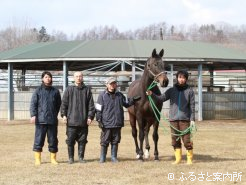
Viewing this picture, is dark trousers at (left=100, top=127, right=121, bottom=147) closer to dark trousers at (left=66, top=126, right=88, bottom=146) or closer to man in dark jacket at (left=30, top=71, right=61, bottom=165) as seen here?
dark trousers at (left=66, top=126, right=88, bottom=146)

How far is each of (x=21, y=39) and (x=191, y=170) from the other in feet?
286

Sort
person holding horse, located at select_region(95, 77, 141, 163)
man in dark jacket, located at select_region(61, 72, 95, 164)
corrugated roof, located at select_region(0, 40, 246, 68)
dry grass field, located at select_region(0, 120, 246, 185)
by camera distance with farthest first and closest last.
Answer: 1. corrugated roof, located at select_region(0, 40, 246, 68)
2. person holding horse, located at select_region(95, 77, 141, 163)
3. man in dark jacket, located at select_region(61, 72, 95, 164)
4. dry grass field, located at select_region(0, 120, 246, 185)

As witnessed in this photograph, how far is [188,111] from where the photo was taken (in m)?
9.27

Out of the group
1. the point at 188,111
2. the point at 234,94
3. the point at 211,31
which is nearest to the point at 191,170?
the point at 188,111

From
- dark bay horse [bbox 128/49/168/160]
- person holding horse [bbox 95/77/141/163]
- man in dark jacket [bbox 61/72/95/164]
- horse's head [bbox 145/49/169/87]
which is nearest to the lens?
horse's head [bbox 145/49/169/87]

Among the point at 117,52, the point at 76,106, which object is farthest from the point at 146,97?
the point at 117,52

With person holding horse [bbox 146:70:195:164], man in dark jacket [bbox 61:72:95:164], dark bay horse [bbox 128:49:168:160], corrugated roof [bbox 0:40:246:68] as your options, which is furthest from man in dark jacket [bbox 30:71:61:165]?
corrugated roof [bbox 0:40:246:68]

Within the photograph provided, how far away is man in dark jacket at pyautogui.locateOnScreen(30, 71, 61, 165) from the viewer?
9.20 m

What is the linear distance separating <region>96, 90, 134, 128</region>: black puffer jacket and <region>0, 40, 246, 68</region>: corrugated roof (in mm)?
12897

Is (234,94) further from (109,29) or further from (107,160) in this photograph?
(109,29)

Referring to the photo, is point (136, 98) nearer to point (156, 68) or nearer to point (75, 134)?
point (156, 68)

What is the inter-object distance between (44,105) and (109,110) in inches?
48.9

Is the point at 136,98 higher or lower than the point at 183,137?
higher

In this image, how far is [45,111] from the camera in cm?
920
